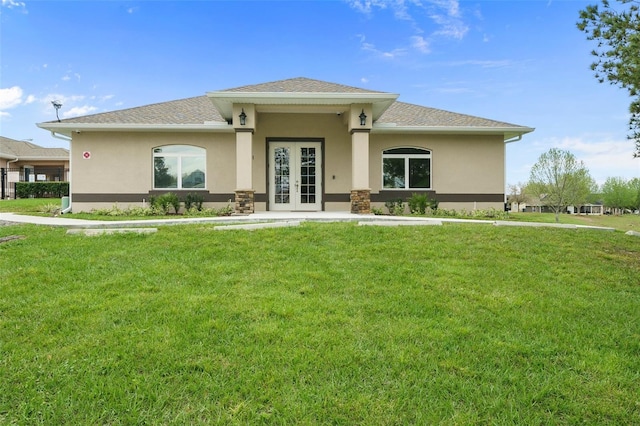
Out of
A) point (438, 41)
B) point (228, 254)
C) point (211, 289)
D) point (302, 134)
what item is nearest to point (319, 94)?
point (302, 134)

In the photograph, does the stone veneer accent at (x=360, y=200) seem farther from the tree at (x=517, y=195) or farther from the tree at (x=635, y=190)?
the tree at (x=635, y=190)

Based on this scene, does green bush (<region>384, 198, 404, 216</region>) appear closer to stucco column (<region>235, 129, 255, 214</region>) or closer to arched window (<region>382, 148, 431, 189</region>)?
arched window (<region>382, 148, 431, 189</region>)

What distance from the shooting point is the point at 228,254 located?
17.9 feet

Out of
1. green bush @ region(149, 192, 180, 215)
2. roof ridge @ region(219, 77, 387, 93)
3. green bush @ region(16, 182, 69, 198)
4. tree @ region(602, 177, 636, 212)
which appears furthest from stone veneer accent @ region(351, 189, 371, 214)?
tree @ region(602, 177, 636, 212)

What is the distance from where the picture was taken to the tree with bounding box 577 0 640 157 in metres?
5.36

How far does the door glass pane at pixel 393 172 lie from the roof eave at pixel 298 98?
273 centimetres

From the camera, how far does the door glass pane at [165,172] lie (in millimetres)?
13039

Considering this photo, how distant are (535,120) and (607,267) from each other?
1042 centimetres

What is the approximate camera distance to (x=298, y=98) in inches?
419

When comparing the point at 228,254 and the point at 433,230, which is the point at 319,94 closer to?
the point at 433,230

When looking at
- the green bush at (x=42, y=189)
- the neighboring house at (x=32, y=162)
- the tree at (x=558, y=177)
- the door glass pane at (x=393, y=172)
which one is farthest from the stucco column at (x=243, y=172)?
the neighboring house at (x=32, y=162)

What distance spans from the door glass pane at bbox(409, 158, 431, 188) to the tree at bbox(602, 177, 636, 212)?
25.5m

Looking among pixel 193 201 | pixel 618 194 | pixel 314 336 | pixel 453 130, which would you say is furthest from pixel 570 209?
pixel 314 336

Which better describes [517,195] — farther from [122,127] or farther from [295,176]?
[122,127]
